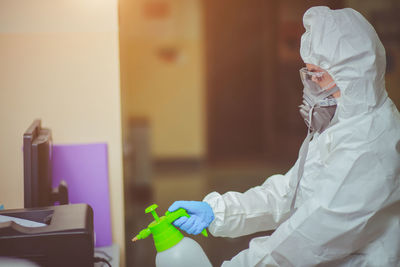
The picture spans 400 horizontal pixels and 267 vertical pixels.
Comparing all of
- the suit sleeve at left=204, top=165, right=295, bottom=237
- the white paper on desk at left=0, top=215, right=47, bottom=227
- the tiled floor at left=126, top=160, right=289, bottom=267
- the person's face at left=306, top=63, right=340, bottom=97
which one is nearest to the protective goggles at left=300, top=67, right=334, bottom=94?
the person's face at left=306, top=63, right=340, bottom=97

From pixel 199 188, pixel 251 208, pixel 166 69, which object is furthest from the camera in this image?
pixel 166 69

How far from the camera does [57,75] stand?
1.59 meters

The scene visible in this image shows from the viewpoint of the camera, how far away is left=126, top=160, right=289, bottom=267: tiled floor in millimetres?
3352

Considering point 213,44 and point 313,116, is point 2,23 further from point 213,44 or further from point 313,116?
point 213,44

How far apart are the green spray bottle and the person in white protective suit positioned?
0.24 feet

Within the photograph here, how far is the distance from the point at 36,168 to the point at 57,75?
20.3 inches

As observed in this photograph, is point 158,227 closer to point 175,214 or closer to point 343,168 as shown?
point 175,214

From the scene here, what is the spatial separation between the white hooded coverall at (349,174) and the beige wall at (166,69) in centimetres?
513

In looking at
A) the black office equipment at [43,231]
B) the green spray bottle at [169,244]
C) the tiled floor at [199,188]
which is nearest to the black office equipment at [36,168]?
the black office equipment at [43,231]

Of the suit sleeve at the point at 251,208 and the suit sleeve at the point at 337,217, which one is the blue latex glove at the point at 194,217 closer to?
the suit sleeve at the point at 251,208

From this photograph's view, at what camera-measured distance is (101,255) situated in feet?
5.05

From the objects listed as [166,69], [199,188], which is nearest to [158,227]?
[199,188]

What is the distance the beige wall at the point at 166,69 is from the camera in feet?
20.3

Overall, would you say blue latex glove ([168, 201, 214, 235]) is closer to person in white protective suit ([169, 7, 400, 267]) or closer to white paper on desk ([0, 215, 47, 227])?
person in white protective suit ([169, 7, 400, 267])
